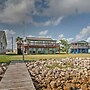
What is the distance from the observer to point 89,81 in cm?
1695

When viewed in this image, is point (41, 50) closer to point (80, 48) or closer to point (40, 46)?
point (40, 46)

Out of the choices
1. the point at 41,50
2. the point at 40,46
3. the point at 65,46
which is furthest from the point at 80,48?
the point at 40,46

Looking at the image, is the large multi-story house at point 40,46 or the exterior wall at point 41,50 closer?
the large multi-story house at point 40,46

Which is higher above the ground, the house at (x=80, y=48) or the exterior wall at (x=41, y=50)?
the house at (x=80, y=48)

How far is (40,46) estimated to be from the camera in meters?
64.4

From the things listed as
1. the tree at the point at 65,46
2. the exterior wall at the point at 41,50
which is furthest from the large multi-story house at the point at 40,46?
the tree at the point at 65,46

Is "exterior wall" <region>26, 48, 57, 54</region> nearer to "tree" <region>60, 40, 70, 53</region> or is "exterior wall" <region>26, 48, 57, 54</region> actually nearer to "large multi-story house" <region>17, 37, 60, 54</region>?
"large multi-story house" <region>17, 37, 60, 54</region>

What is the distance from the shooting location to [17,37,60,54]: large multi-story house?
2508 inches

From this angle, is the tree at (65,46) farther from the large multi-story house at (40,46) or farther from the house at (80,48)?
the large multi-story house at (40,46)

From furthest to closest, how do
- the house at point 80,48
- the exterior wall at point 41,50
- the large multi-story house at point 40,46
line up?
the house at point 80,48 → the exterior wall at point 41,50 → the large multi-story house at point 40,46

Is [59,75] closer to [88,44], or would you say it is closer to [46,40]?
[46,40]

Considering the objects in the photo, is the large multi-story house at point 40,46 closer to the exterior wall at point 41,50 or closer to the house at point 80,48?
the exterior wall at point 41,50

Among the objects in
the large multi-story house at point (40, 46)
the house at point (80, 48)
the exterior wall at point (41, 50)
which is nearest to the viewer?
the large multi-story house at point (40, 46)

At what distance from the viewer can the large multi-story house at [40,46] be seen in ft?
209
